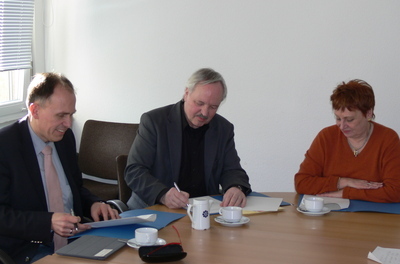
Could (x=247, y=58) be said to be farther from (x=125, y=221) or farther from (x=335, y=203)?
(x=125, y=221)

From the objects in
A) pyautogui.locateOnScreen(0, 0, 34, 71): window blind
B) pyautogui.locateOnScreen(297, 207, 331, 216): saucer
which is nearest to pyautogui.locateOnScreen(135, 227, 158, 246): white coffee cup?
pyautogui.locateOnScreen(297, 207, 331, 216): saucer

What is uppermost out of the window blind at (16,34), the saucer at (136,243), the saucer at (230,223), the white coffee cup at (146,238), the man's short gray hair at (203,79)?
→ the window blind at (16,34)

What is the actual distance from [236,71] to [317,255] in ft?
7.83

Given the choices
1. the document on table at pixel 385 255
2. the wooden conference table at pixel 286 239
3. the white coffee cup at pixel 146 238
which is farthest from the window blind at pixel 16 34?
the document on table at pixel 385 255

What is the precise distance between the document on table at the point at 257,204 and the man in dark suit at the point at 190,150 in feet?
0.19

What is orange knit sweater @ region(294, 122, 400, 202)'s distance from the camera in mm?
2697

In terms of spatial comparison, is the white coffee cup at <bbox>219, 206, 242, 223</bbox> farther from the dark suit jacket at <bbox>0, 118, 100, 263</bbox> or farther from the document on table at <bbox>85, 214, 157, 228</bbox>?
the dark suit jacket at <bbox>0, 118, 100, 263</bbox>

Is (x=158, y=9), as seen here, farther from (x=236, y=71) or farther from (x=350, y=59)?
(x=350, y=59)

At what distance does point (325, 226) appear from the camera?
7.34 ft

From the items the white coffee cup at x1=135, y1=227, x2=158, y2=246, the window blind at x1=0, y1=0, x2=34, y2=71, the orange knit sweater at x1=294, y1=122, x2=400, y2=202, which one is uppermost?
the window blind at x1=0, y1=0, x2=34, y2=71

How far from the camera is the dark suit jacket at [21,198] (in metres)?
2.05

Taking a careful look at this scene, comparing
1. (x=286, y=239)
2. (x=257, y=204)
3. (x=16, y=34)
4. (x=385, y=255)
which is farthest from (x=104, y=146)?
(x=385, y=255)

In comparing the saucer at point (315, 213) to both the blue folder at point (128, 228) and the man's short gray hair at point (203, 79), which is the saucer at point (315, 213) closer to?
the blue folder at point (128, 228)

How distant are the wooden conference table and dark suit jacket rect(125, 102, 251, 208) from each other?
308 millimetres
